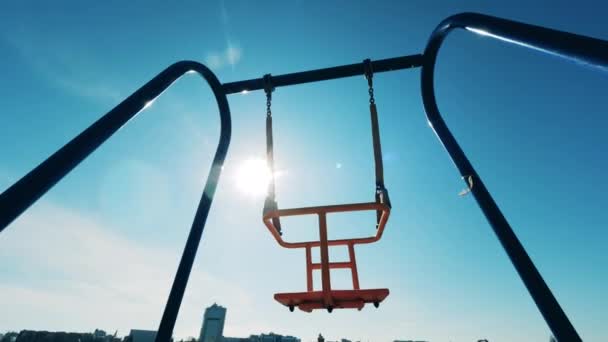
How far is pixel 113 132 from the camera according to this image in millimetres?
2348

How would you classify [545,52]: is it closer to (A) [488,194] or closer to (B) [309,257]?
(A) [488,194]

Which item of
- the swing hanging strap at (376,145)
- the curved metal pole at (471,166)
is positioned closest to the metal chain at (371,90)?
the swing hanging strap at (376,145)

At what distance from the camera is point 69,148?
6.45ft

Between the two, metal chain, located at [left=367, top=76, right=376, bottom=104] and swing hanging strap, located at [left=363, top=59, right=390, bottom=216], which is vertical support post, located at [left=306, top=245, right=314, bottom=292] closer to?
swing hanging strap, located at [left=363, top=59, right=390, bottom=216]

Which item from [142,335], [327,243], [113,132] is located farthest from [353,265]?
[142,335]

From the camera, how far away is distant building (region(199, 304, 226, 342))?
5174cm

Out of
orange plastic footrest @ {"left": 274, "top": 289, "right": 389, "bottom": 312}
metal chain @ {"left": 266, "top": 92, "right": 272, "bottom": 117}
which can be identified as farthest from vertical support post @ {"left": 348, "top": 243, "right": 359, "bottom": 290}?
metal chain @ {"left": 266, "top": 92, "right": 272, "bottom": 117}

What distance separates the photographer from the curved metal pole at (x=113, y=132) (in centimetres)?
162

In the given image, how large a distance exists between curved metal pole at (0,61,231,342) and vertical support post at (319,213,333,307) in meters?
1.32

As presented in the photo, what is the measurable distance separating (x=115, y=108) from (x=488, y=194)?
3573 mm

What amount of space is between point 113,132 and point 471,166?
3480 millimetres

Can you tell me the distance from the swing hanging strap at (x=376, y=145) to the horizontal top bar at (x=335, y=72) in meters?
0.11

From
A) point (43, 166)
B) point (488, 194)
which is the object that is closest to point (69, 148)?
point (43, 166)

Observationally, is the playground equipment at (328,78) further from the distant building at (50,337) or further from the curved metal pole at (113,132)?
the distant building at (50,337)
